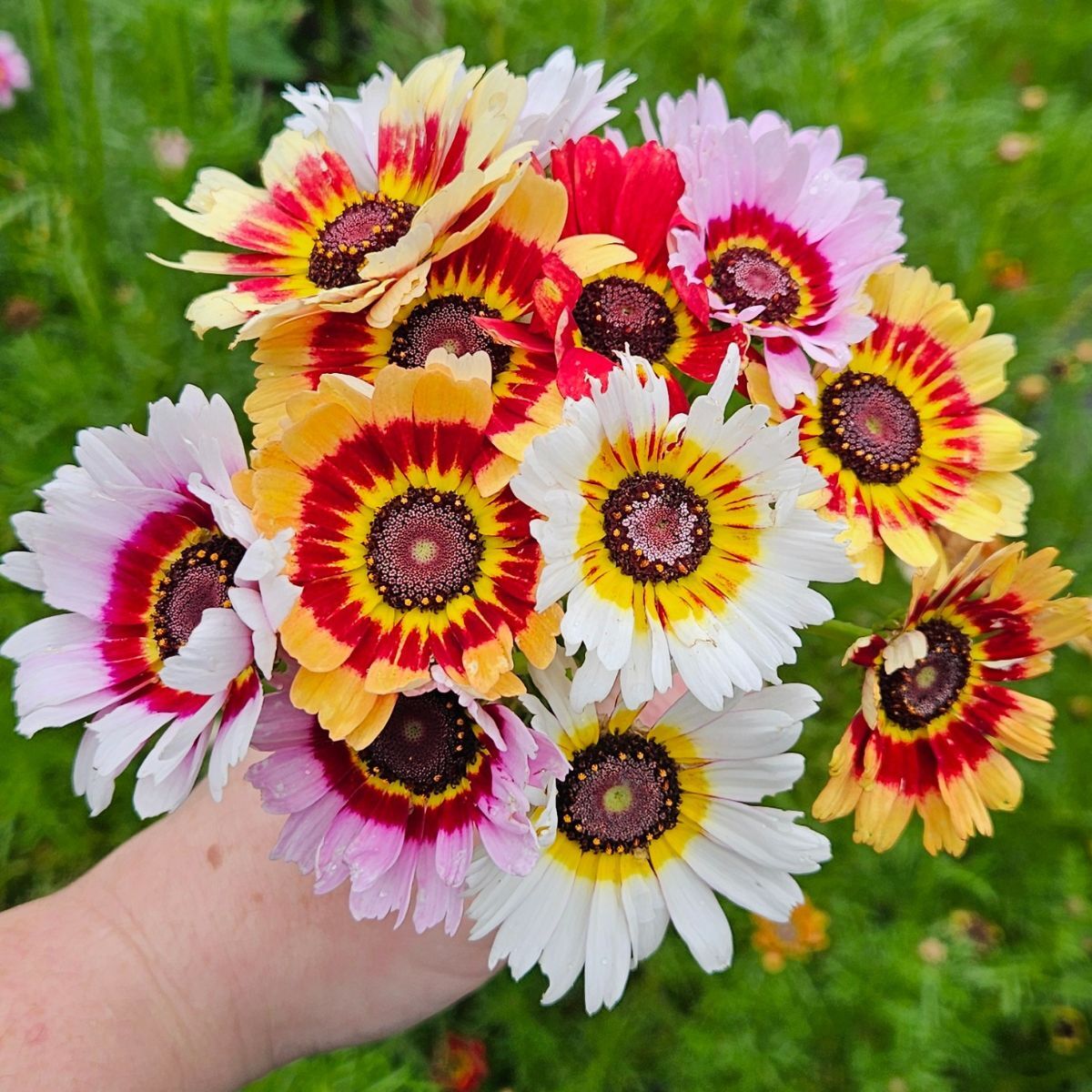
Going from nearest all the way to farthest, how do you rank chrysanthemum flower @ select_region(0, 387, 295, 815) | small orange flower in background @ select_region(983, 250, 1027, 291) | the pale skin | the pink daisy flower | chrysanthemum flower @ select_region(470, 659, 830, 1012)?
chrysanthemum flower @ select_region(0, 387, 295, 815) < chrysanthemum flower @ select_region(470, 659, 830, 1012) < the pale skin < small orange flower in background @ select_region(983, 250, 1027, 291) < the pink daisy flower

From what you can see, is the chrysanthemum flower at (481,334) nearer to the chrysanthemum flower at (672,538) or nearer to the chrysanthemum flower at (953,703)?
the chrysanthemum flower at (672,538)

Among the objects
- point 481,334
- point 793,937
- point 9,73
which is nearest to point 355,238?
point 481,334

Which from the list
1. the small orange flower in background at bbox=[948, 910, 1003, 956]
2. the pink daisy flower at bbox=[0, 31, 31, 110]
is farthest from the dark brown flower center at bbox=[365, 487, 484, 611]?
the pink daisy flower at bbox=[0, 31, 31, 110]

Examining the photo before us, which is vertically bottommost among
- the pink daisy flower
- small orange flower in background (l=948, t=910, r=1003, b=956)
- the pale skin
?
the pale skin

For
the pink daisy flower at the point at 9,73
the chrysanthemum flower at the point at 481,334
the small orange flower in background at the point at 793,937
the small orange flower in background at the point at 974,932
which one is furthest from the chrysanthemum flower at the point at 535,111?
the pink daisy flower at the point at 9,73

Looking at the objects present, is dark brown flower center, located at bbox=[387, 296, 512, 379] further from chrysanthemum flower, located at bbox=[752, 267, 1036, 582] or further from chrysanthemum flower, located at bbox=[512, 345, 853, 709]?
chrysanthemum flower, located at bbox=[752, 267, 1036, 582]

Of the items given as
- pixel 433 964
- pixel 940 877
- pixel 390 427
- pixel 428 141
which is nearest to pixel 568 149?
pixel 428 141
